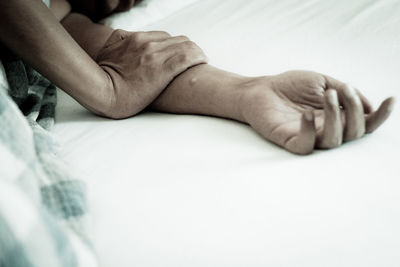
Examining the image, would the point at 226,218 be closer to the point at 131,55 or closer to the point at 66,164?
the point at 66,164

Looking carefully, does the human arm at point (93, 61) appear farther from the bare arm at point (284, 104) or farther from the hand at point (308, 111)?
the hand at point (308, 111)

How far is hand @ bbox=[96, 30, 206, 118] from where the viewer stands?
754mm

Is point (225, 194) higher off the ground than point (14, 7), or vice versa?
point (14, 7)

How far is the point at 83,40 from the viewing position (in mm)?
954

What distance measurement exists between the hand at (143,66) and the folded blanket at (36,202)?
0.18 meters

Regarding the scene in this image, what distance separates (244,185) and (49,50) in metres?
0.42

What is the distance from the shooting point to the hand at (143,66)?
75 centimetres

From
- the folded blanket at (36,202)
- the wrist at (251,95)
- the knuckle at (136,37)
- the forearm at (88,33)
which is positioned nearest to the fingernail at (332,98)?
the wrist at (251,95)

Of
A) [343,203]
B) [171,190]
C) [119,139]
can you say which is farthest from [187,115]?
[343,203]

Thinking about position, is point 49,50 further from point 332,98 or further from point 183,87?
point 332,98

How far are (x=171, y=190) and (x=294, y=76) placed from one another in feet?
0.96

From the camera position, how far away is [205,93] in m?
0.74

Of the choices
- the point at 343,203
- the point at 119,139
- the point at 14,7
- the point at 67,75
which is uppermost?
the point at 14,7

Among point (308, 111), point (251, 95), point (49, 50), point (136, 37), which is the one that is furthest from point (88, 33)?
point (308, 111)
